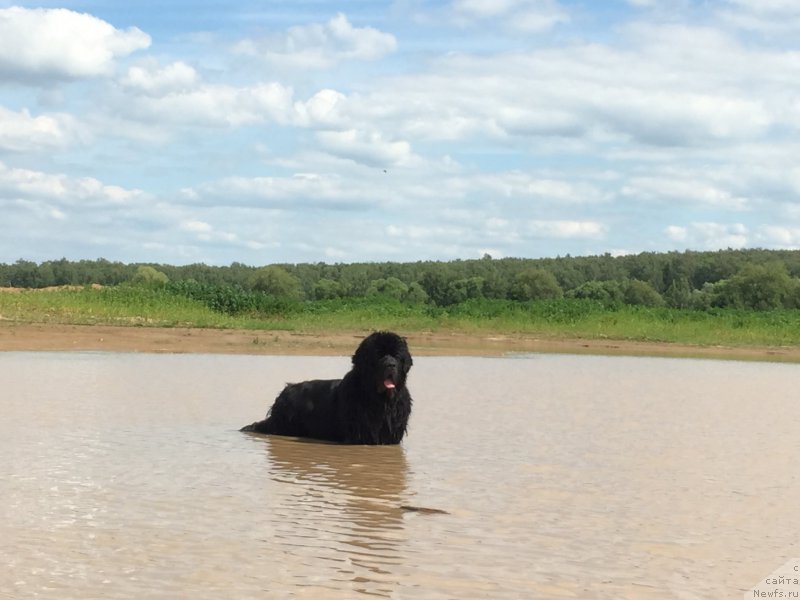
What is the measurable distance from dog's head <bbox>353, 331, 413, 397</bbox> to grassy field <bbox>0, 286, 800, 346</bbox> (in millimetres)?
24442

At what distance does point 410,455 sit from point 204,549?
4.72 meters

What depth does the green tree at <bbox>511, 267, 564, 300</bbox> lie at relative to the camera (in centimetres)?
8975

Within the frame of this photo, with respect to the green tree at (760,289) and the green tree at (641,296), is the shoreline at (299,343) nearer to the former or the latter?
the green tree at (760,289)

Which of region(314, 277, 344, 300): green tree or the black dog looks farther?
region(314, 277, 344, 300): green tree

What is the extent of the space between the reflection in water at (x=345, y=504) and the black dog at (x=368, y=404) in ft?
0.83

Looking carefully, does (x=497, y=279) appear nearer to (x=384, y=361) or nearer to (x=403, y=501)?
(x=384, y=361)

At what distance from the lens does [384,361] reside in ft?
38.6

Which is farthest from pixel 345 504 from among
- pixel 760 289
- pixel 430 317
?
pixel 760 289

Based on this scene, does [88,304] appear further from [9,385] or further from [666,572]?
[666,572]

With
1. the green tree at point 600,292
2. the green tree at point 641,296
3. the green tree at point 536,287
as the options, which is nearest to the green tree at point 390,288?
the green tree at point 536,287

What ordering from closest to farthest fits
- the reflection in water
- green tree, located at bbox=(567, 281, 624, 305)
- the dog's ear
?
the reflection in water < the dog's ear < green tree, located at bbox=(567, 281, 624, 305)

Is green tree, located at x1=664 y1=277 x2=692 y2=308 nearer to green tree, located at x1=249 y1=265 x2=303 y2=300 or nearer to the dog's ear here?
green tree, located at x1=249 y1=265 x2=303 y2=300

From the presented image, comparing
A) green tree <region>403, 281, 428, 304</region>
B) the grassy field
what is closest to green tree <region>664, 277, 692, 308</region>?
green tree <region>403, 281, 428, 304</region>

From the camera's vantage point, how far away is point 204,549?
6582mm
